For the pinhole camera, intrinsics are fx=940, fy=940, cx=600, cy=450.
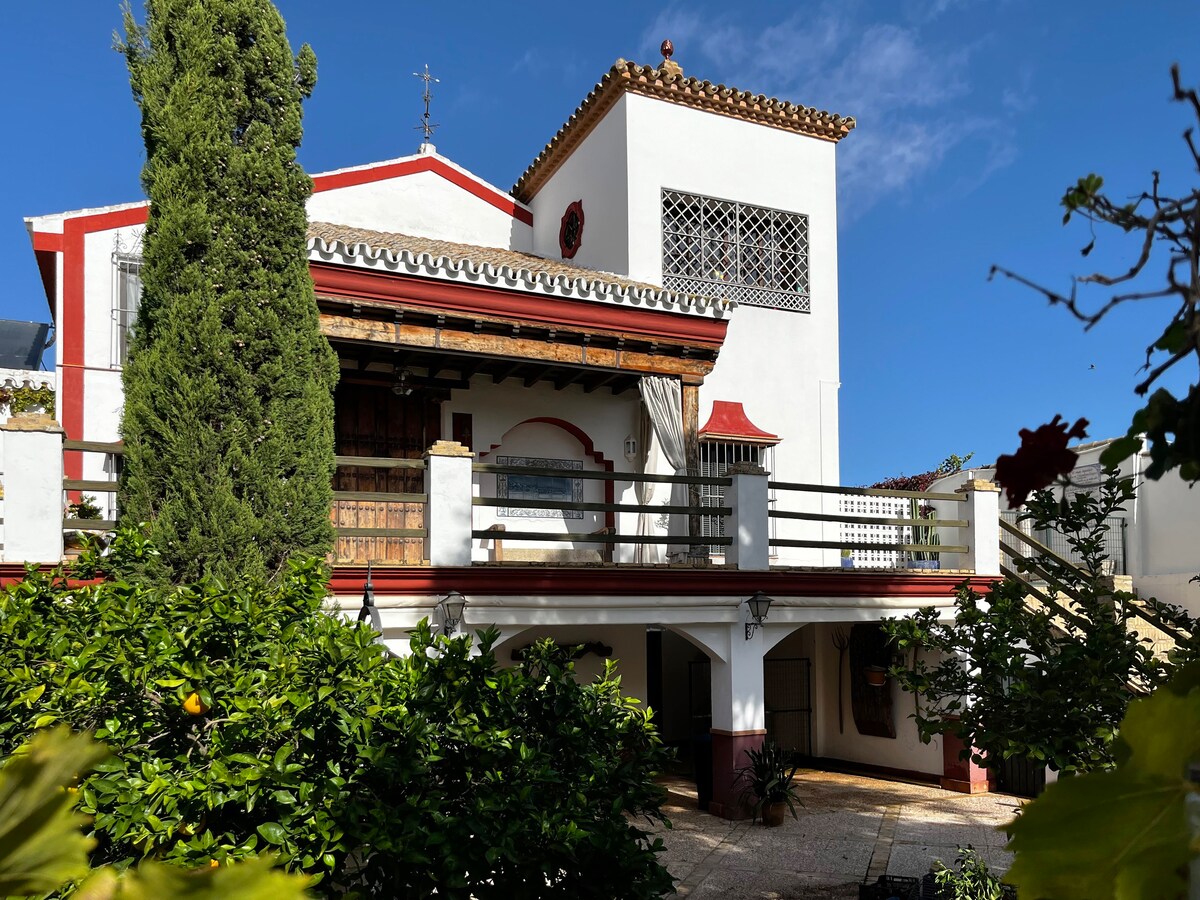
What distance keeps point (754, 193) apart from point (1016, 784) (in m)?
8.29

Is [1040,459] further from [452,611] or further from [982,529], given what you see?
[982,529]

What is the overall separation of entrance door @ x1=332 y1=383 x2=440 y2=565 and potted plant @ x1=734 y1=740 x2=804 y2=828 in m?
4.35

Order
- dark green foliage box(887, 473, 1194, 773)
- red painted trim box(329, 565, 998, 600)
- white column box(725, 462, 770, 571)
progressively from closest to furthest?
dark green foliage box(887, 473, 1194, 773), red painted trim box(329, 565, 998, 600), white column box(725, 462, 770, 571)

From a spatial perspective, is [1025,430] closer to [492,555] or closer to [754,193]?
[492,555]

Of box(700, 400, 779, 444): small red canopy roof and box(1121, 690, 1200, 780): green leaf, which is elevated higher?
box(700, 400, 779, 444): small red canopy roof

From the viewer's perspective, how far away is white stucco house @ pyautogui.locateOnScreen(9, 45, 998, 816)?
30.5 feet

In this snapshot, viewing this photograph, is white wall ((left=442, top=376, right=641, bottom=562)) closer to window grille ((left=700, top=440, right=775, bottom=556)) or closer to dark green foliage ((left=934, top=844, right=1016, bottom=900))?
window grille ((left=700, top=440, right=775, bottom=556))

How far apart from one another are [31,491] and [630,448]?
6.81 meters

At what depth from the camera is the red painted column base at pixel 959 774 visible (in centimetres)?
1093

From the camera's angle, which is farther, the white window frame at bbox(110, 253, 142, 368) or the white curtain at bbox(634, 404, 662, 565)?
the white curtain at bbox(634, 404, 662, 565)

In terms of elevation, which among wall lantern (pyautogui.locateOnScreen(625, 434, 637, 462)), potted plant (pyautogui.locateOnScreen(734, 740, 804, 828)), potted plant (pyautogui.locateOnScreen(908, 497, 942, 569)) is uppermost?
wall lantern (pyautogui.locateOnScreen(625, 434, 637, 462))

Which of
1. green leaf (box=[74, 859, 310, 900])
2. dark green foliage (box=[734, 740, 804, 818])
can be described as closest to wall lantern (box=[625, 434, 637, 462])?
dark green foliage (box=[734, 740, 804, 818])

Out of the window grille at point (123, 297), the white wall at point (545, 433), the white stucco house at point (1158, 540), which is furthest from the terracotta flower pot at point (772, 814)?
the window grille at point (123, 297)

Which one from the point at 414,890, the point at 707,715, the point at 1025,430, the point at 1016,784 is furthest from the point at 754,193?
the point at 1025,430
